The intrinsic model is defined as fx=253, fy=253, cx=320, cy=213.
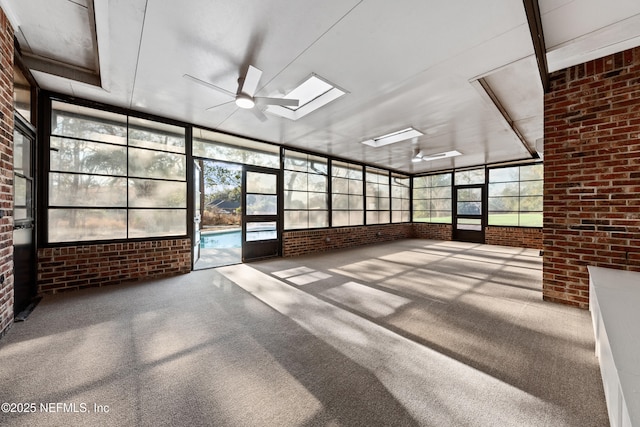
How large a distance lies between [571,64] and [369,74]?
2178 millimetres

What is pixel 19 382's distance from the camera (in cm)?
167

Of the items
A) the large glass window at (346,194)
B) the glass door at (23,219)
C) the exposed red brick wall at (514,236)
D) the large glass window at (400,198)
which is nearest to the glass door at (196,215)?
the glass door at (23,219)

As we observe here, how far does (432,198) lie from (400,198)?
3.89 feet

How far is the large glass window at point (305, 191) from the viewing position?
6.32m

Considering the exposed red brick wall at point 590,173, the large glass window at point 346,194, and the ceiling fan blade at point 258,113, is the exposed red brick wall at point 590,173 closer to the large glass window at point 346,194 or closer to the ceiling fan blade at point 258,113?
the ceiling fan blade at point 258,113

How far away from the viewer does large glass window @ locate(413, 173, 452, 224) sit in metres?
9.33

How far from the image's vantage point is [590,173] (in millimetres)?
2713

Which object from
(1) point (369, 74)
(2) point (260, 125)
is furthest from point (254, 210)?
(1) point (369, 74)

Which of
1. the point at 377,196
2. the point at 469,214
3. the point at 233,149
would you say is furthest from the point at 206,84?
the point at 469,214

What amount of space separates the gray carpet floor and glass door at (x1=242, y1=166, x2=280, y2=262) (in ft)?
6.89

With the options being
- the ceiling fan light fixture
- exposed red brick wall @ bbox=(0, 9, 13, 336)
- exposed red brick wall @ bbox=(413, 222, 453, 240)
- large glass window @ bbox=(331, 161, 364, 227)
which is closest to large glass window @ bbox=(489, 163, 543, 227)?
exposed red brick wall @ bbox=(413, 222, 453, 240)

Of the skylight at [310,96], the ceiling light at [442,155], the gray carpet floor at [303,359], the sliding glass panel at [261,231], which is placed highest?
the skylight at [310,96]

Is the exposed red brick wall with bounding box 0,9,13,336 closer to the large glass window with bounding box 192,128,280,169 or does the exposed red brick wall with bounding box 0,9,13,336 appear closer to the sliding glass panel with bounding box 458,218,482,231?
the large glass window with bounding box 192,128,280,169

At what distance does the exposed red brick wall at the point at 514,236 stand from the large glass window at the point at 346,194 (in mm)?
4072
